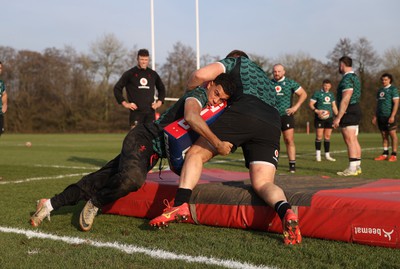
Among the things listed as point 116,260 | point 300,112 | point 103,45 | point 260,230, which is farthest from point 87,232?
point 103,45

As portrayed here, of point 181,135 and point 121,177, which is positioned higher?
point 181,135

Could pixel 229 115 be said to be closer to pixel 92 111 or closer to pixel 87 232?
pixel 87 232

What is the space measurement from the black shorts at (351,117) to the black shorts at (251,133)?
4688 millimetres

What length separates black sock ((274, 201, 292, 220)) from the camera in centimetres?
351

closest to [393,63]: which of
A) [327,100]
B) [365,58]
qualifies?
[365,58]

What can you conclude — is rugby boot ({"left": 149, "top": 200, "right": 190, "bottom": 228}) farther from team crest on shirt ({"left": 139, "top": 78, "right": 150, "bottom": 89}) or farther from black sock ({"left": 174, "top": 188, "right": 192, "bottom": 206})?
Result: team crest on shirt ({"left": 139, "top": 78, "right": 150, "bottom": 89})

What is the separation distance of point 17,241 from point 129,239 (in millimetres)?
869

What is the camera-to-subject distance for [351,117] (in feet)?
27.5

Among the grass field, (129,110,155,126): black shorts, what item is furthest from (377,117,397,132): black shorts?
the grass field

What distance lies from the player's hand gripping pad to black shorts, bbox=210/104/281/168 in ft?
0.55

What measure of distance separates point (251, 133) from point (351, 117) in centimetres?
500

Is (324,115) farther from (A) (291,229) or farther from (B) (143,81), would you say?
(A) (291,229)

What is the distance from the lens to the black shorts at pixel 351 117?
329 inches

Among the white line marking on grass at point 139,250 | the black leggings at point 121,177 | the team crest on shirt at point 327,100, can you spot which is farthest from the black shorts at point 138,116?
the team crest on shirt at point 327,100
